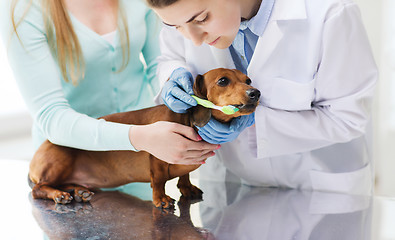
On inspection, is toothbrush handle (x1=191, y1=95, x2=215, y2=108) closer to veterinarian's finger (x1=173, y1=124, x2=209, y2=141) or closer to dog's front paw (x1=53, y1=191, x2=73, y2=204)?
veterinarian's finger (x1=173, y1=124, x2=209, y2=141)

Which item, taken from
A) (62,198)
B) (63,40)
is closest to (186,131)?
(62,198)

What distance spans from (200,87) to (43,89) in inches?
16.4

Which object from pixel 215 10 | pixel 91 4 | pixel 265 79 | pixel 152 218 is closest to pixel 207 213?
pixel 152 218

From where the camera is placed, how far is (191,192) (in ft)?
4.18

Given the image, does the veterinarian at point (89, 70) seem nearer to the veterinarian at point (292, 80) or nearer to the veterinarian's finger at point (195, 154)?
the veterinarian's finger at point (195, 154)

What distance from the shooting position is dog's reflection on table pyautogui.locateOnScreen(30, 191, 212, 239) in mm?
1015

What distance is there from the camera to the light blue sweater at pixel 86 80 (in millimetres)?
1207

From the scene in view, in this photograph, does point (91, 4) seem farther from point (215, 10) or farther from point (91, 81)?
point (215, 10)

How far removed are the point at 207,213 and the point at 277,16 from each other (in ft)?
1.62

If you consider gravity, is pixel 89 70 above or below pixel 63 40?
below

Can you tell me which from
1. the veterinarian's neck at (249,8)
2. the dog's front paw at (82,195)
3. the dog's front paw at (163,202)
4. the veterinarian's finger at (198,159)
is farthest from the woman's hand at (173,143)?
the veterinarian's neck at (249,8)

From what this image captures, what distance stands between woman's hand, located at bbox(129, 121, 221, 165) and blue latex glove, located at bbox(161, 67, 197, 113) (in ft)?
0.15

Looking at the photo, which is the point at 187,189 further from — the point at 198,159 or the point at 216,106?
the point at 216,106

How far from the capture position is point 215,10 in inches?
41.0
